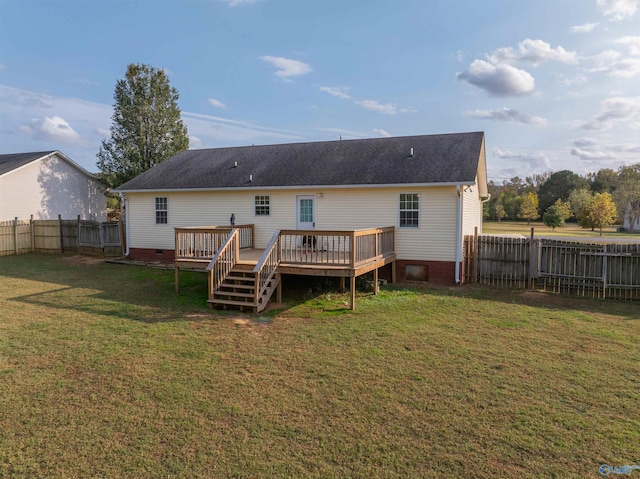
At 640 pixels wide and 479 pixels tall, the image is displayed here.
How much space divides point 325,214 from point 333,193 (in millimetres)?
791

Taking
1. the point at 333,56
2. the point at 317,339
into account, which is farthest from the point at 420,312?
the point at 333,56

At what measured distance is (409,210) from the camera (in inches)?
495

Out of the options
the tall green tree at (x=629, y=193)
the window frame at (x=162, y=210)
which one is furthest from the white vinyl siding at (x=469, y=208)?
the tall green tree at (x=629, y=193)

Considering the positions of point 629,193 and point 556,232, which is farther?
point 629,193

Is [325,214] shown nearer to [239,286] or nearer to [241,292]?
[241,292]

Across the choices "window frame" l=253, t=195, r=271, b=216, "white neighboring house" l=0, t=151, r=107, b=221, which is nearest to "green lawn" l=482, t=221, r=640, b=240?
"window frame" l=253, t=195, r=271, b=216

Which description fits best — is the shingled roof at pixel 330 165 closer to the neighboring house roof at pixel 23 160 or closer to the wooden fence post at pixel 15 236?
the wooden fence post at pixel 15 236

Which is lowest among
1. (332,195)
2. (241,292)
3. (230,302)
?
(230,302)

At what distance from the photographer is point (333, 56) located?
15695 millimetres

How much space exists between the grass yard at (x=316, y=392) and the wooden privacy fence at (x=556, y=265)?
6.24 ft

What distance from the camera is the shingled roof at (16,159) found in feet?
68.8

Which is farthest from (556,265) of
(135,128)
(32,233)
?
(135,128)

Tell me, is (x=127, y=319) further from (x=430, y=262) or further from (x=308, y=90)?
(x=308, y=90)

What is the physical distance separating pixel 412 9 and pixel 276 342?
38.0ft
